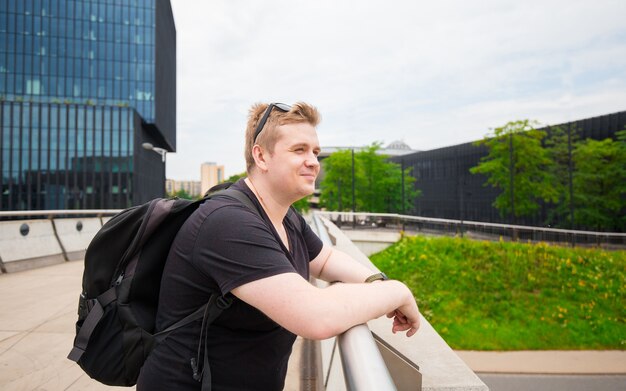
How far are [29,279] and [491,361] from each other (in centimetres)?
1061

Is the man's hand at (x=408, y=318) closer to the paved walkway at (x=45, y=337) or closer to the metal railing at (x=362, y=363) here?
the metal railing at (x=362, y=363)

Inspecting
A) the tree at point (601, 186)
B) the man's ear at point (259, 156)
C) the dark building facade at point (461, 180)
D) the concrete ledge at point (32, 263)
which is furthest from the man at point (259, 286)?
the dark building facade at point (461, 180)

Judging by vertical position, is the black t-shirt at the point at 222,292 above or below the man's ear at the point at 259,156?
below

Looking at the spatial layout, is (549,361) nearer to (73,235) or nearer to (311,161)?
(311,161)

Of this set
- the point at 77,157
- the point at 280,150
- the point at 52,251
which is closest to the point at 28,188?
the point at 77,157

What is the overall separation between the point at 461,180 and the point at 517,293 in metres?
33.6

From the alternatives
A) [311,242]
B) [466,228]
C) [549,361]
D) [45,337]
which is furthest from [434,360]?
[466,228]

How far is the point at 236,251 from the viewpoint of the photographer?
1.27 meters

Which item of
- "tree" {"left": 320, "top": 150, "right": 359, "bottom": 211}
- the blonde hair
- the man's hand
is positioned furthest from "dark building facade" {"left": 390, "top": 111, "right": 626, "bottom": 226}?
the blonde hair

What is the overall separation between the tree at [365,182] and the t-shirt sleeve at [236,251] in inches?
1293

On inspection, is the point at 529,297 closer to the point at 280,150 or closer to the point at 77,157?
the point at 280,150

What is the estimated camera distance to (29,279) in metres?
6.85

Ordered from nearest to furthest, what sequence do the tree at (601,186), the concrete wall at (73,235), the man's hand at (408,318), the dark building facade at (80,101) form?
1. the man's hand at (408,318)
2. the concrete wall at (73,235)
3. the tree at (601,186)
4. the dark building facade at (80,101)

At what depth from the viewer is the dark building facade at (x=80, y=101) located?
47000mm
